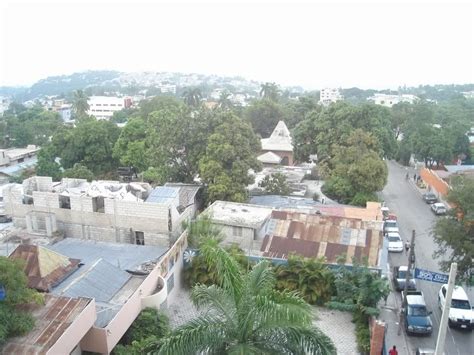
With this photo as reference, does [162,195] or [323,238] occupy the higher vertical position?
[162,195]

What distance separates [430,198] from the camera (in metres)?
34.4

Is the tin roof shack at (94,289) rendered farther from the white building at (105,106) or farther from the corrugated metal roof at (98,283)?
the white building at (105,106)

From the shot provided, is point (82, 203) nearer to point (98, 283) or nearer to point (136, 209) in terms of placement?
point (136, 209)

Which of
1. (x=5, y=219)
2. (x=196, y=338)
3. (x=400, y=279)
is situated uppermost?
(x=196, y=338)

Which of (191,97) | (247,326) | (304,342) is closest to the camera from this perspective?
(304,342)

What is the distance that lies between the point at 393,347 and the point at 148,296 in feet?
28.2

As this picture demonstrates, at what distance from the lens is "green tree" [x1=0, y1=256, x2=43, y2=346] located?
11.3 m

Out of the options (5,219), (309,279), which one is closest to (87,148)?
(5,219)

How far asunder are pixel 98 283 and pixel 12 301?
4.56 metres

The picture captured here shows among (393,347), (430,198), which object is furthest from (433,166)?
(393,347)

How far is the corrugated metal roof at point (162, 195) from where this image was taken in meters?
22.0

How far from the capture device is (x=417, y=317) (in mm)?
17000

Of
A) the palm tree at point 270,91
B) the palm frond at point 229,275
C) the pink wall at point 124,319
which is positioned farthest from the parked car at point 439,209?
the palm tree at point 270,91

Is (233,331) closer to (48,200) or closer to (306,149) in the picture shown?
(48,200)
